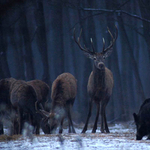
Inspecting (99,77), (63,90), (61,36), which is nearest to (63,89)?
(63,90)

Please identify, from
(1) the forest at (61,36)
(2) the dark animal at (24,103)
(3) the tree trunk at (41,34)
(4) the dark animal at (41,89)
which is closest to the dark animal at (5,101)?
(2) the dark animal at (24,103)

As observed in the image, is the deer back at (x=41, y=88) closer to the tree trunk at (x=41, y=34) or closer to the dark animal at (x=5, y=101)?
the dark animal at (x=5, y=101)

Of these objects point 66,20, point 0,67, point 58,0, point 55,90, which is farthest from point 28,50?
point 55,90

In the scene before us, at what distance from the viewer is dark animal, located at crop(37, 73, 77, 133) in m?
9.66

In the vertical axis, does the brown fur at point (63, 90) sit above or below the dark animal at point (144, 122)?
above

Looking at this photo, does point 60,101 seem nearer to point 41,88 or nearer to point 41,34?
point 41,88

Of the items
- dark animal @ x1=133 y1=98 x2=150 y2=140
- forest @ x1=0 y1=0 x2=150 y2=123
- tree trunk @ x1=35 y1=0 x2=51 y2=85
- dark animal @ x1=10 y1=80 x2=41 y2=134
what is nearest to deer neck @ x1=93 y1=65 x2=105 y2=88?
dark animal @ x1=10 y1=80 x2=41 y2=134

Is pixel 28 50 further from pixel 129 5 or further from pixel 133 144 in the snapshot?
pixel 133 144

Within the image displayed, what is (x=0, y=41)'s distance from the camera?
17547mm

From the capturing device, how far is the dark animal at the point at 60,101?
9656 mm

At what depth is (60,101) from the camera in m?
10.3

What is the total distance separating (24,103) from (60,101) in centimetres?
115

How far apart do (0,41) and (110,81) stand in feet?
27.2

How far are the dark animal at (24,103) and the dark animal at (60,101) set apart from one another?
41cm
